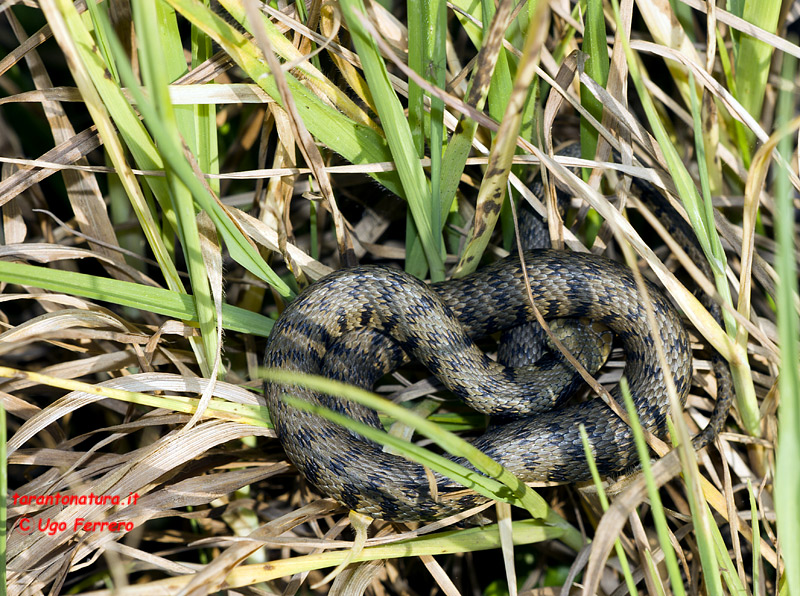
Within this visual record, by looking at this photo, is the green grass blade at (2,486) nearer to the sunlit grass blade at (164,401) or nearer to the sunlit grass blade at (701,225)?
the sunlit grass blade at (164,401)

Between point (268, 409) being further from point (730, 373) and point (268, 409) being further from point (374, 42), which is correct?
point (730, 373)

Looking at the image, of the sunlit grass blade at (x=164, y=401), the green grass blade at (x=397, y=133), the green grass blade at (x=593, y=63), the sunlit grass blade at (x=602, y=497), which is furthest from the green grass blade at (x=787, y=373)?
the sunlit grass blade at (x=164, y=401)

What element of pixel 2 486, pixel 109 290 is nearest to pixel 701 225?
pixel 109 290

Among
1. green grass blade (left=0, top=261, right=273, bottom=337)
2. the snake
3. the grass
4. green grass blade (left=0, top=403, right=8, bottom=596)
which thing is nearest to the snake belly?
the snake

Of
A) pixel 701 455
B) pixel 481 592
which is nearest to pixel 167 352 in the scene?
pixel 481 592

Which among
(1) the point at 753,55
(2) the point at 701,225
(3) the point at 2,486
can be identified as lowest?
(3) the point at 2,486

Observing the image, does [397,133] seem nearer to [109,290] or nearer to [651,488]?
[109,290]
